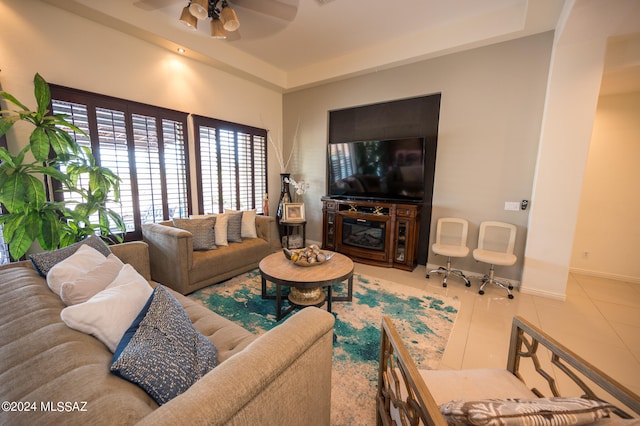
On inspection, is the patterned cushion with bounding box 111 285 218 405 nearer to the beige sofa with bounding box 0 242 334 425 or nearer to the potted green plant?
the beige sofa with bounding box 0 242 334 425

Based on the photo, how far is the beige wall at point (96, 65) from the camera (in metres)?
2.35

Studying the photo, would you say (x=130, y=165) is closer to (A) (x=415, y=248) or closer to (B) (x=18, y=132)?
(B) (x=18, y=132)

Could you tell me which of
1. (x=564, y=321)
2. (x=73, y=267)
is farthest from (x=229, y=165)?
(x=564, y=321)

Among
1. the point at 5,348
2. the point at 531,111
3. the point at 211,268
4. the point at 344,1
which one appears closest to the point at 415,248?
the point at 531,111

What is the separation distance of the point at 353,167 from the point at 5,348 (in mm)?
3854

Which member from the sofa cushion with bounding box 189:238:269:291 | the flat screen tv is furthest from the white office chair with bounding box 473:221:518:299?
the sofa cushion with bounding box 189:238:269:291

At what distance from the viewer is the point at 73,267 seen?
4.57 ft

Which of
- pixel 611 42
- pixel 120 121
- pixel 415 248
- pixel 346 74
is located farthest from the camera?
pixel 346 74

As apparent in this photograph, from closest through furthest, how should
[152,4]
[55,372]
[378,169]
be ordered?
[55,372] < [152,4] < [378,169]

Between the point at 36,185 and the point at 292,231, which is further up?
the point at 36,185

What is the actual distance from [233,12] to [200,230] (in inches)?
91.2

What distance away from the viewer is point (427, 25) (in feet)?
10.3

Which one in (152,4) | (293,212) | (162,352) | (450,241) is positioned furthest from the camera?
(293,212)

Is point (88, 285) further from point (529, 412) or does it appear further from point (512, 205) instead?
point (512, 205)
